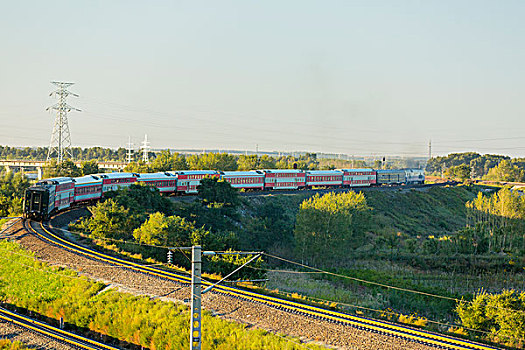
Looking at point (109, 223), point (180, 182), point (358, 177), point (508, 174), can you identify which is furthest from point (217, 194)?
point (508, 174)

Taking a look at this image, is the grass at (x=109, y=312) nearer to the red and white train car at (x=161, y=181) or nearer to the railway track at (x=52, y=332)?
the railway track at (x=52, y=332)

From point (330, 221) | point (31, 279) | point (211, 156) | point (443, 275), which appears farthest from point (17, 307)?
point (211, 156)

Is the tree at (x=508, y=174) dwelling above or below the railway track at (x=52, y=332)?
above

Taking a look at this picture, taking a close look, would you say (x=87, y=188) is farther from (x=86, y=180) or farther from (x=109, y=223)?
(x=109, y=223)

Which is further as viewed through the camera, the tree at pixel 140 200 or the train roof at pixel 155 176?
the train roof at pixel 155 176

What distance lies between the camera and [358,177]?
95.4 m

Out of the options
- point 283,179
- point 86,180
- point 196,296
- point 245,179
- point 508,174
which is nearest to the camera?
point 196,296

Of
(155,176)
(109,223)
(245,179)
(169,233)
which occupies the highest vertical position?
(155,176)

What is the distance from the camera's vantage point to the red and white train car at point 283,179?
81.1 m

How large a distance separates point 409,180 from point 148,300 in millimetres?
103660

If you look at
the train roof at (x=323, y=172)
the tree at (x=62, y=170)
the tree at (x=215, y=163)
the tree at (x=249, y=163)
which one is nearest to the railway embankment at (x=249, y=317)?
the tree at (x=62, y=170)

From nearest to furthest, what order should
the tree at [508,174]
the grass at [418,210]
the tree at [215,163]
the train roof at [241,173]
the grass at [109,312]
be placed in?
the grass at [109,312]
the train roof at [241,173]
the grass at [418,210]
the tree at [215,163]
the tree at [508,174]

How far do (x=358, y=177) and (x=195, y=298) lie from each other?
8241cm

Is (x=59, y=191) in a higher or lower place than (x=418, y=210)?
higher
